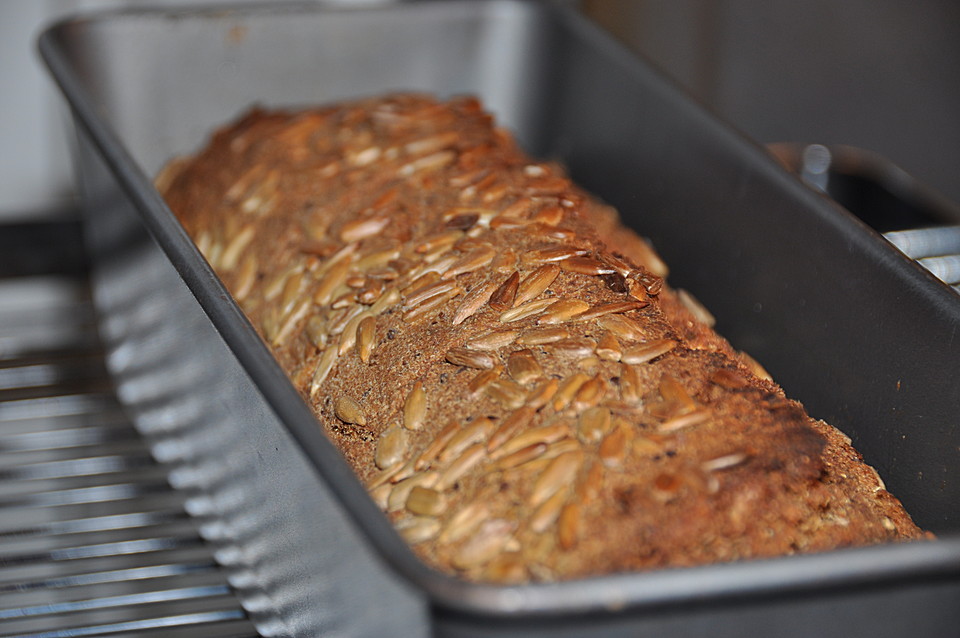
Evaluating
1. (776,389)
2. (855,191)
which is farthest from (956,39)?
(776,389)

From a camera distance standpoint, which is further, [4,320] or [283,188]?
[4,320]

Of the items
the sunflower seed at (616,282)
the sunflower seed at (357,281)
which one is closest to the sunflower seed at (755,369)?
the sunflower seed at (616,282)

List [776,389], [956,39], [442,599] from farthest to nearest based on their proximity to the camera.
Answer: [956,39] → [776,389] → [442,599]

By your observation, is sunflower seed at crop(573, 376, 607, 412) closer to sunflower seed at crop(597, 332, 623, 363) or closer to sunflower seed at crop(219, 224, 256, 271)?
sunflower seed at crop(597, 332, 623, 363)

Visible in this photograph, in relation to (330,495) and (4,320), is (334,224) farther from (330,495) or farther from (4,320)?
(4,320)

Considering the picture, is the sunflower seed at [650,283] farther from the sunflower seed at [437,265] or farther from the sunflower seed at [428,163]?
the sunflower seed at [428,163]

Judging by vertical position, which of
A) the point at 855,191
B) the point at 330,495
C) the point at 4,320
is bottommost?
the point at 4,320

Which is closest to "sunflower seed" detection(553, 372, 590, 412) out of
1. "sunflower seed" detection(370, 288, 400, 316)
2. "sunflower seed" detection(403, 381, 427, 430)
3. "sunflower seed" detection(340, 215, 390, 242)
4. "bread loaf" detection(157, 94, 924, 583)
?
"bread loaf" detection(157, 94, 924, 583)
